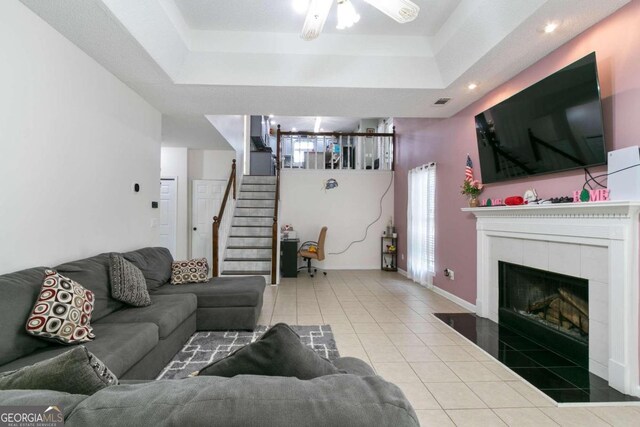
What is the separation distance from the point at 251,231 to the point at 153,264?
10.1 feet

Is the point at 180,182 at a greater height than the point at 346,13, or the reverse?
the point at 346,13

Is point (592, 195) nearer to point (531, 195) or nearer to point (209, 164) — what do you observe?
point (531, 195)

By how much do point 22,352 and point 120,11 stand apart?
238cm

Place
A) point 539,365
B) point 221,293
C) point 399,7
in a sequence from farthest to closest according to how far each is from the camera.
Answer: point 221,293 < point 539,365 < point 399,7

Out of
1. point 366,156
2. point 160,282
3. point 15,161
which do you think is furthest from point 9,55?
point 366,156

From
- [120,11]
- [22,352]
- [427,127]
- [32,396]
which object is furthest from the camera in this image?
[427,127]

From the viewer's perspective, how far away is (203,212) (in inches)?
A: 271

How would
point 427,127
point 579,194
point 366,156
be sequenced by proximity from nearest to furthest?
1. point 579,194
2. point 427,127
3. point 366,156

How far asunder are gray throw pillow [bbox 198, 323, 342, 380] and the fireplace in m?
2.83

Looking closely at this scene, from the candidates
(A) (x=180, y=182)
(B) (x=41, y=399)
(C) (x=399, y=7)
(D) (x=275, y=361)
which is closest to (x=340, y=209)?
(A) (x=180, y=182)

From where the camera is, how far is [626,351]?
2193mm

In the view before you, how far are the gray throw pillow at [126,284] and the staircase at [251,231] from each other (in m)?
2.75

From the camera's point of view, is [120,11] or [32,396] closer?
[32,396]

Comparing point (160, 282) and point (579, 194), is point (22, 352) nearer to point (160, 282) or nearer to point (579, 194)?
point (160, 282)
